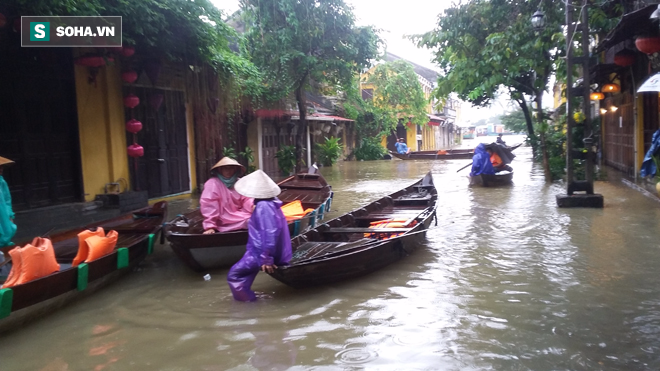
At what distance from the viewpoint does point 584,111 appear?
10.8 metres

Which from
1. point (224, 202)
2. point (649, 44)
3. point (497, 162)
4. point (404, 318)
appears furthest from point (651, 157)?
point (224, 202)

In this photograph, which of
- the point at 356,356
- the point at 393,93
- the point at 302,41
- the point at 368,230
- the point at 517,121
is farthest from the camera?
the point at 517,121

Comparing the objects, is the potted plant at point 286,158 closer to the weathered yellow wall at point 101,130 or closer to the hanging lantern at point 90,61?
the weathered yellow wall at point 101,130

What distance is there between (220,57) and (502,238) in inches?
297

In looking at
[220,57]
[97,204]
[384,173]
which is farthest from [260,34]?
[97,204]

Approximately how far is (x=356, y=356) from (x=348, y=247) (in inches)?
85.8

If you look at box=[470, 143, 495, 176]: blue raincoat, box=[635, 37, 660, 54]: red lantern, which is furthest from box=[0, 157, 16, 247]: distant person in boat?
box=[470, 143, 495, 176]: blue raincoat

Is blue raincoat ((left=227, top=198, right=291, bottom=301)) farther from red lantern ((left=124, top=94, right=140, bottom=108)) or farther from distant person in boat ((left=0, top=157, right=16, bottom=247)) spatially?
red lantern ((left=124, top=94, right=140, bottom=108))

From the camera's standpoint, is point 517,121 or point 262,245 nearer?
point 262,245

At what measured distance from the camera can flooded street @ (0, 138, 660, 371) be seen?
14.6 ft

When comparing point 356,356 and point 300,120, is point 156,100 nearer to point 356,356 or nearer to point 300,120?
point 300,120

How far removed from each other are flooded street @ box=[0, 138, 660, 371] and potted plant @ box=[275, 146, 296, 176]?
38.8ft

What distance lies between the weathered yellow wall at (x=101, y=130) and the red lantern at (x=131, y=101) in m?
0.31

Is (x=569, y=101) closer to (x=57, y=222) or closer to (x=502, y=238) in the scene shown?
(x=502, y=238)
